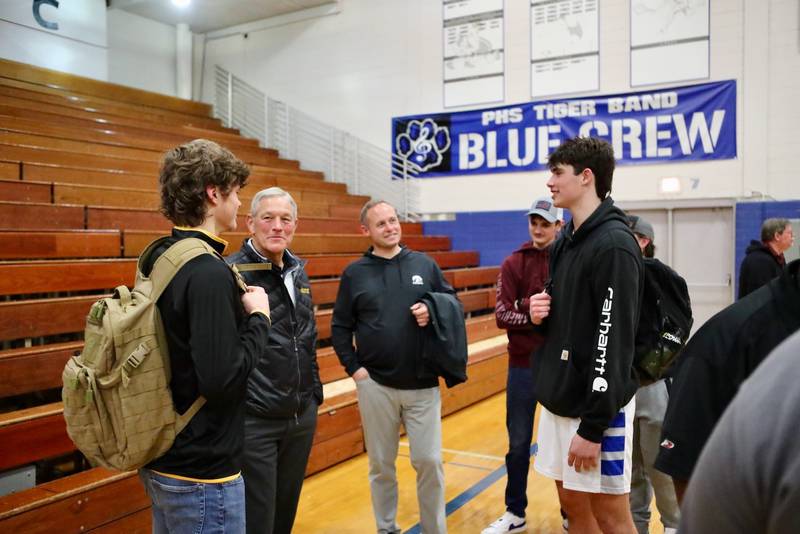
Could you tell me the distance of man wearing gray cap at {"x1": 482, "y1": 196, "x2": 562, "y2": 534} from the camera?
3.18 meters

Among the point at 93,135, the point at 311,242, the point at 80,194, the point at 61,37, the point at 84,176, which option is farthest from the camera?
the point at 61,37

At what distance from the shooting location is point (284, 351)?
2266 millimetres

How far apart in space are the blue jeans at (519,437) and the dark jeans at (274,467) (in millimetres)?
1201

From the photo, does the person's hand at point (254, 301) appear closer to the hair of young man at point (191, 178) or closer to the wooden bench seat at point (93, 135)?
the hair of young man at point (191, 178)

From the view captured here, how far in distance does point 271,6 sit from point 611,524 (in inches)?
388

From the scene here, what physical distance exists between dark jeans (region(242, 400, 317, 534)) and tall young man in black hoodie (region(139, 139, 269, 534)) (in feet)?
2.05

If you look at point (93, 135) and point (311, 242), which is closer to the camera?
point (311, 242)

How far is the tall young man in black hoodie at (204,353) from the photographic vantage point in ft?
4.71

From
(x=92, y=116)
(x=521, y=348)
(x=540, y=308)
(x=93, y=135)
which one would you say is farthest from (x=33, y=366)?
(x=92, y=116)

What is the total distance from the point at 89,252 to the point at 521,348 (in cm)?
293

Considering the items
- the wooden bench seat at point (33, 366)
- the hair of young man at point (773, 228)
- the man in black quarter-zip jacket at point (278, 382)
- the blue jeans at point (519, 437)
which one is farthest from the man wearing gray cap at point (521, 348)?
→ the hair of young man at point (773, 228)

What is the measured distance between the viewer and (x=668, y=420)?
1.20 metres

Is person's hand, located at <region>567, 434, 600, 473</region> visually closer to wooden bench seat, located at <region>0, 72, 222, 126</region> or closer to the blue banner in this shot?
the blue banner

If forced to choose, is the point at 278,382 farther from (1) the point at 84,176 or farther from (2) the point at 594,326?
(1) the point at 84,176
